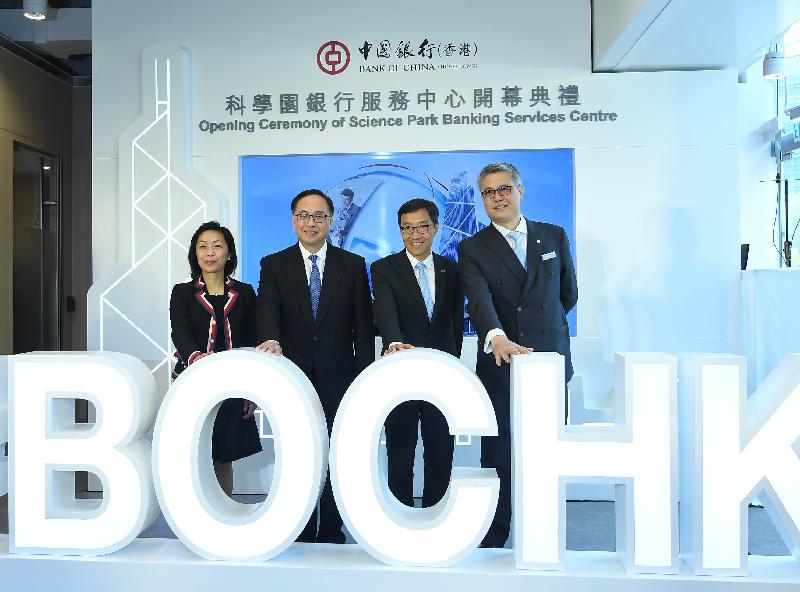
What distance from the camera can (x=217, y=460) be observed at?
3477 mm

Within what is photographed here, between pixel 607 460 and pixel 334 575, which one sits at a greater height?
pixel 607 460

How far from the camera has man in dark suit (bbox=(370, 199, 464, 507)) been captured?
328cm

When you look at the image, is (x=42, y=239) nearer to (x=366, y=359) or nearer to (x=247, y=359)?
(x=366, y=359)

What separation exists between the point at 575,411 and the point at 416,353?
2532 millimetres

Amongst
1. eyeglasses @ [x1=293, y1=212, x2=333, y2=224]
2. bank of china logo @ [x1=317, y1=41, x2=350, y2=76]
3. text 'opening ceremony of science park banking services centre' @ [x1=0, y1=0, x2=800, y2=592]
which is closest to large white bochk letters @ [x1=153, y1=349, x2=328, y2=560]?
text 'opening ceremony of science park banking services centre' @ [x1=0, y1=0, x2=800, y2=592]

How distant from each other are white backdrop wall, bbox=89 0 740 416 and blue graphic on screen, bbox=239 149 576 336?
0.24 ft

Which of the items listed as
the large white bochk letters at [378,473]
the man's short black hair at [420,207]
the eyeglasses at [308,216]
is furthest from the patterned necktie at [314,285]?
the large white bochk letters at [378,473]

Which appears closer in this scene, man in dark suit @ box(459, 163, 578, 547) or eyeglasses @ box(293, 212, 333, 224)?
man in dark suit @ box(459, 163, 578, 547)

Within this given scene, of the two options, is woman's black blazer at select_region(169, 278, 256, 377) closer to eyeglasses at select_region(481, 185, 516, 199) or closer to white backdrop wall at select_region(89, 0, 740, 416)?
eyeglasses at select_region(481, 185, 516, 199)

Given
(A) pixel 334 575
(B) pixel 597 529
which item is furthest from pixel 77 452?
(B) pixel 597 529

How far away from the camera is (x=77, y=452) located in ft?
7.55

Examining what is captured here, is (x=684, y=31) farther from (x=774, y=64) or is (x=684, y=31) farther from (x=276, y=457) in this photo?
(x=276, y=457)

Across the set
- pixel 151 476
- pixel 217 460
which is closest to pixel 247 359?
pixel 151 476

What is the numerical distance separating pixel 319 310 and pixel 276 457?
101cm
